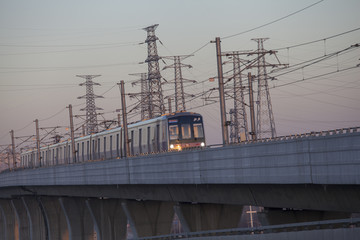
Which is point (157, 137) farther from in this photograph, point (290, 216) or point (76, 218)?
point (76, 218)

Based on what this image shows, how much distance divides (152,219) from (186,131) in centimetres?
665

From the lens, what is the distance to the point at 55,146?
71.4 meters

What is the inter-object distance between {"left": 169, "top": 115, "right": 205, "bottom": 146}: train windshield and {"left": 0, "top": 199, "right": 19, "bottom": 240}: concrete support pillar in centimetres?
6497

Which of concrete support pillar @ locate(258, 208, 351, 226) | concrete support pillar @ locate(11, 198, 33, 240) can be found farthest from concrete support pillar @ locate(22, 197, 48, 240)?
concrete support pillar @ locate(258, 208, 351, 226)

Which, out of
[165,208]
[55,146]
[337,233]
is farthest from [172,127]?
[55,146]

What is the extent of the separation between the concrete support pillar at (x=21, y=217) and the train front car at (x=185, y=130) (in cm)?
5513

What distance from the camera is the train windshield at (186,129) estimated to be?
137ft

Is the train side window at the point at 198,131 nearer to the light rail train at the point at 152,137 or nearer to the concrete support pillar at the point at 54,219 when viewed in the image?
the light rail train at the point at 152,137

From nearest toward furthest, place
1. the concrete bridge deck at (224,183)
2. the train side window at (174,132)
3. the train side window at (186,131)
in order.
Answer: the concrete bridge deck at (224,183)
the train side window at (174,132)
the train side window at (186,131)

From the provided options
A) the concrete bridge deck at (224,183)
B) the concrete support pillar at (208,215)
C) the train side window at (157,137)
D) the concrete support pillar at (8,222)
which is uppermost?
the train side window at (157,137)

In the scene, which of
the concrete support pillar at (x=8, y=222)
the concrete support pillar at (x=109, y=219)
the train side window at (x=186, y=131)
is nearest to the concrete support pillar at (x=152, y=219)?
the train side window at (x=186, y=131)

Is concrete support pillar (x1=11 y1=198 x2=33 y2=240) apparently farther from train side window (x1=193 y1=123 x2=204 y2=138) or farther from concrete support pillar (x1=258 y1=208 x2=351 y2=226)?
concrete support pillar (x1=258 y1=208 x2=351 y2=226)

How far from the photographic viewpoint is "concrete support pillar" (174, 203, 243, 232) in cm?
3456

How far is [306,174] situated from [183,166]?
974 cm
